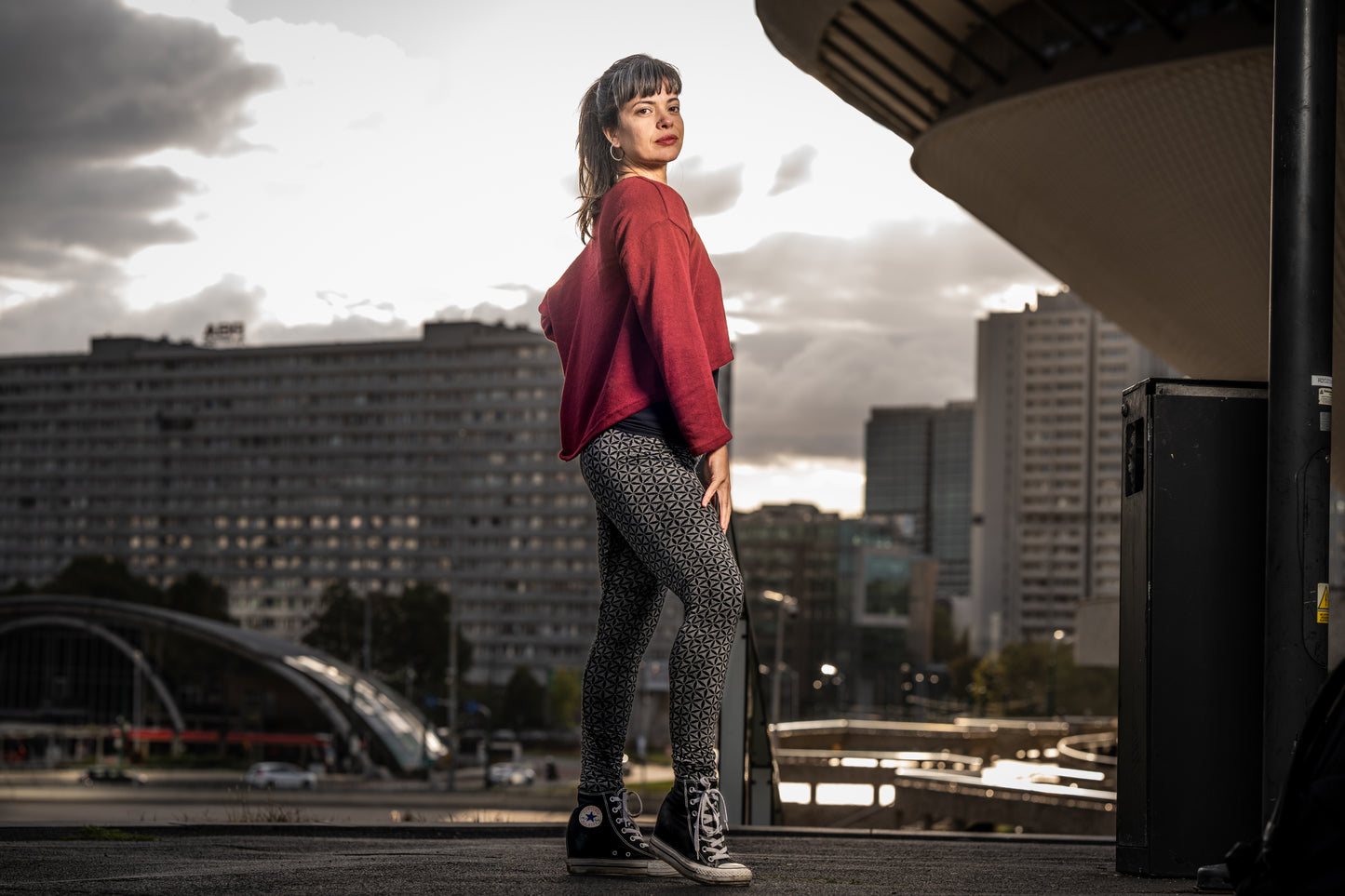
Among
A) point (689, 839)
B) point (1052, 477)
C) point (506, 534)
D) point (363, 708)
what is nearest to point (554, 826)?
point (689, 839)

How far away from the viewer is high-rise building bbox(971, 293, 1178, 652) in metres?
156

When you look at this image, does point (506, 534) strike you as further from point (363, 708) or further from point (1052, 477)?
point (363, 708)

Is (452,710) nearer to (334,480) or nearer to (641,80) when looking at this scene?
(641,80)

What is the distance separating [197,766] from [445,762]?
13905mm

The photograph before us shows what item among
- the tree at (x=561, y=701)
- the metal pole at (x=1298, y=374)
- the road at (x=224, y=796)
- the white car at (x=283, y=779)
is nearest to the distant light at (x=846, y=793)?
the road at (x=224, y=796)

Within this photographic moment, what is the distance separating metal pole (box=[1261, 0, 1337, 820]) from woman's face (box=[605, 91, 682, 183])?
161 cm

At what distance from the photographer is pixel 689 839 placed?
3061mm

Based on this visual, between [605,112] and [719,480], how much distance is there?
3.34 feet

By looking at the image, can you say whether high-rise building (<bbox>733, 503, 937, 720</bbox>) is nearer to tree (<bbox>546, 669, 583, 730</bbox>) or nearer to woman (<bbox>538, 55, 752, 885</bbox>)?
tree (<bbox>546, 669, 583, 730</bbox>)

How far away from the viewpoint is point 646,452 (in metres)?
3.26

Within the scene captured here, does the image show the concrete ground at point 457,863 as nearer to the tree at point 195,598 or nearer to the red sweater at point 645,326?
the red sweater at point 645,326

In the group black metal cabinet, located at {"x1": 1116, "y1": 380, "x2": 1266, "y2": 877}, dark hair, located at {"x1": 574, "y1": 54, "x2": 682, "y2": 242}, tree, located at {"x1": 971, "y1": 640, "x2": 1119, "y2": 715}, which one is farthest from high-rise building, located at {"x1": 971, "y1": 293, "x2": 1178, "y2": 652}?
dark hair, located at {"x1": 574, "y1": 54, "x2": 682, "y2": 242}

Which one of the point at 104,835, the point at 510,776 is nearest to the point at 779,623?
the point at 510,776

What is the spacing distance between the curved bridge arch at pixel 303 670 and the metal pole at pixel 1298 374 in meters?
60.4
